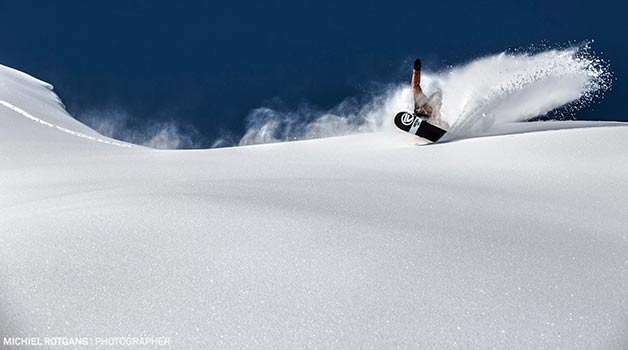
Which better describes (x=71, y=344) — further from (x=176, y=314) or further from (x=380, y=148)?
(x=380, y=148)

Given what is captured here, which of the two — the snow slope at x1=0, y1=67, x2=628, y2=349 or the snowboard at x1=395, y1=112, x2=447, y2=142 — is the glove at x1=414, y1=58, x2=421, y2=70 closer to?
the snowboard at x1=395, y1=112, x2=447, y2=142

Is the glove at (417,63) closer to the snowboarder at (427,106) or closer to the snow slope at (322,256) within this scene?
the snowboarder at (427,106)

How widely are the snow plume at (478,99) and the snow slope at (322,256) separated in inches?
224

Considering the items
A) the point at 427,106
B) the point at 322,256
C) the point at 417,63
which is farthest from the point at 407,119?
the point at 322,256

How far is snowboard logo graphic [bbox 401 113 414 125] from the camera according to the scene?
12258 millimetres

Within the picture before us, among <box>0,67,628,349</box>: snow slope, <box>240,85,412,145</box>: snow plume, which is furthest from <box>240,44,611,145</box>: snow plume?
<box>0,67,628,349</box>: snow slope

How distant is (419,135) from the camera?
1218 centimetres

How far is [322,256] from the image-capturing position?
16.0 feet

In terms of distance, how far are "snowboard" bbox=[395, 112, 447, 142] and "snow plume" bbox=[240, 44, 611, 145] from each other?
0.53 meters

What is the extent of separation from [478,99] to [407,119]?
8.55 feet

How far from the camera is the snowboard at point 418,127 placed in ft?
39.1

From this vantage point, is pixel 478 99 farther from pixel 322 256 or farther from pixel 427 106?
pixel 322 256

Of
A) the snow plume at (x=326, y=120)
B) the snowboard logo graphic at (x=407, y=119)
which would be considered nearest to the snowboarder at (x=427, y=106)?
the snowboard logo graphic at (x=407, y=119)

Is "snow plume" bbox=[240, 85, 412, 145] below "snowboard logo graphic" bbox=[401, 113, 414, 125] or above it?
below
